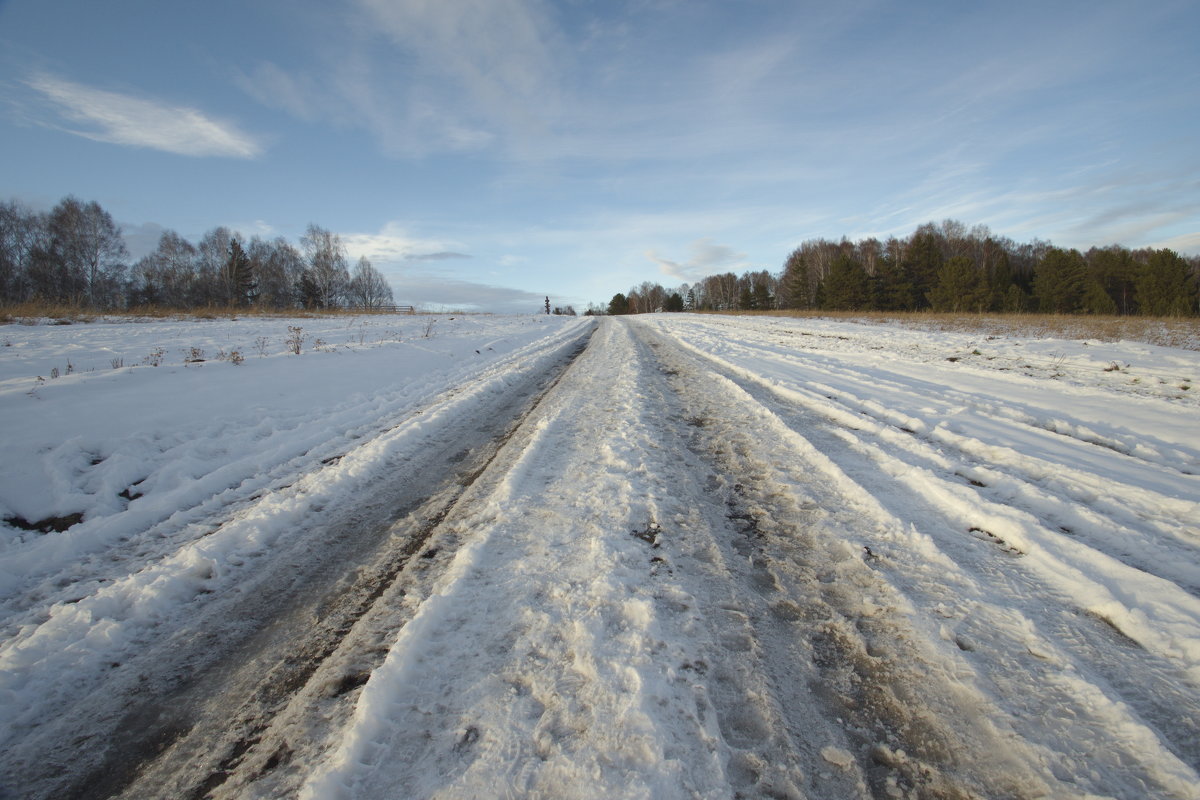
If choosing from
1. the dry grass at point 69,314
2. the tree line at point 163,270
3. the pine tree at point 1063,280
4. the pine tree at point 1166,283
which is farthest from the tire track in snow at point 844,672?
the pine tree at point 1063,280

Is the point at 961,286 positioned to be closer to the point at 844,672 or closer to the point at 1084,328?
the point at 1084,328

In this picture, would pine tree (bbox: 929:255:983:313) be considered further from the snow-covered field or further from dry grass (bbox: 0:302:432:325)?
dry grass (bbox: 0:302:432:325)

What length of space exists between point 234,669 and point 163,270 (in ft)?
227

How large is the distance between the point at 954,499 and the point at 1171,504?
4.61ft

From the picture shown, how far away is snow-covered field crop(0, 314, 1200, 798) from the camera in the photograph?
155 centimetres

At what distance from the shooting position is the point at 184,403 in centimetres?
557

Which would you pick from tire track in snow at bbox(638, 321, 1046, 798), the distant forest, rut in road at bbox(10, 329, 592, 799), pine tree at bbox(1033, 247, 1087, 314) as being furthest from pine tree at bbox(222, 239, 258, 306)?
pine tree at bbox(1033, 247, 1087, 314)

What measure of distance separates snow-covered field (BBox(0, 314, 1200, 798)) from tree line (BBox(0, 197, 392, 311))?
106ft

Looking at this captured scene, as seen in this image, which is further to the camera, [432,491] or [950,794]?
[432,491]

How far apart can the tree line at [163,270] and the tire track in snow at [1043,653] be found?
36.0 meters

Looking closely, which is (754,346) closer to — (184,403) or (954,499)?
(954,499)


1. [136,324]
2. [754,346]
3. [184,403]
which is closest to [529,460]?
[184,403]

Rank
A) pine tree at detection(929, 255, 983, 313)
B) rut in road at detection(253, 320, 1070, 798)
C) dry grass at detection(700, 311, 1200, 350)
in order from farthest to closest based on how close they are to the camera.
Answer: pine tree at detection(929, 255, 983, 313) → dry grass at detection(700, 311, 1200, 350) → rut in road at detection(253, 320, 1070, 798)

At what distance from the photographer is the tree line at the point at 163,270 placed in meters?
37.4
